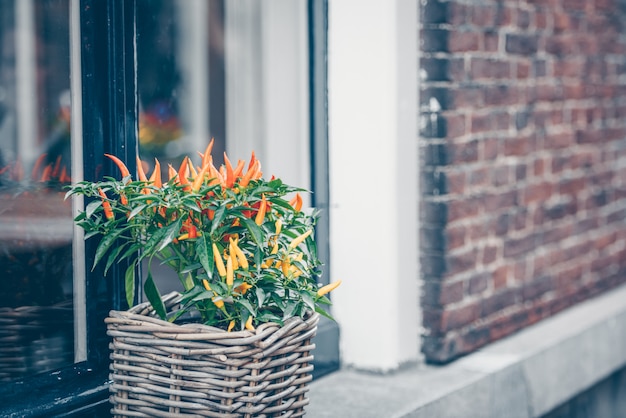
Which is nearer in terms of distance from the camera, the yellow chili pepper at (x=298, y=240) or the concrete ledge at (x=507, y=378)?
the yellow chili pepper at (x=298, y=240)

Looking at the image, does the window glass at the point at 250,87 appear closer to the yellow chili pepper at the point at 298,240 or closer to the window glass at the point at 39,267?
the window glass at the point at 39,267

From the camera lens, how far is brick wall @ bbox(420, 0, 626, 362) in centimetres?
265

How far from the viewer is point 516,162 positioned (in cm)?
298

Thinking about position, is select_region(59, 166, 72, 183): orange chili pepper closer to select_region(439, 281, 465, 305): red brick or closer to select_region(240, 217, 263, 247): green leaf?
select_region(240, 217, 263, 247): green leaf

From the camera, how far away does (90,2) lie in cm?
195

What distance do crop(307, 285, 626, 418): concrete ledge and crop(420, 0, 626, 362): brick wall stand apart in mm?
71

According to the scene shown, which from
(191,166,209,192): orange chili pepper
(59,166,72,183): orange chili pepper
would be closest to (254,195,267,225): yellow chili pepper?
(191,166,209,192): orange chili pepper

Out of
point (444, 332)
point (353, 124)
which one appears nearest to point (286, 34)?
point (353, 124)

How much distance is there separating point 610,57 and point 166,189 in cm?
255

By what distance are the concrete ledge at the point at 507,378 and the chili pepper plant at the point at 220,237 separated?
65 cm

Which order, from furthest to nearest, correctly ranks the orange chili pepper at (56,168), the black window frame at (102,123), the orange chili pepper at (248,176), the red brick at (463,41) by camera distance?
the red brick at (463,41) < the orange chili pepper at (56,168) < the black window frame at (102,123) < the orange chili pepper at (248,176)

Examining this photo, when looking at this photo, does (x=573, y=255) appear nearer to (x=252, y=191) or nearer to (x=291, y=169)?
(x=291, y=169)

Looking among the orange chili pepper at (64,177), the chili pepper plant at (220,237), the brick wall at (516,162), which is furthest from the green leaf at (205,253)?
the brick wall at (516,162)

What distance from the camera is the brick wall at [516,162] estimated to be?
2.65 metres
